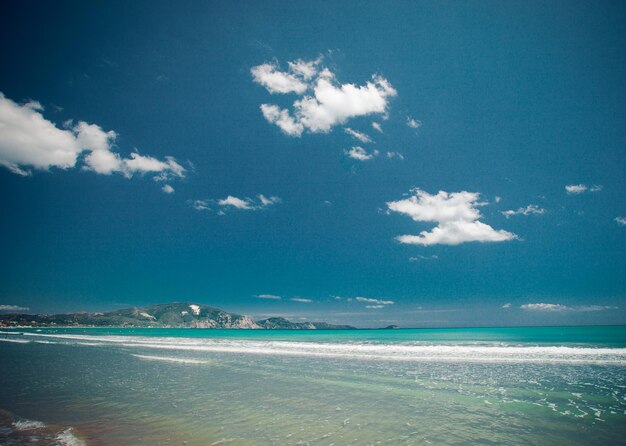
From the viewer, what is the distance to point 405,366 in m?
22.8

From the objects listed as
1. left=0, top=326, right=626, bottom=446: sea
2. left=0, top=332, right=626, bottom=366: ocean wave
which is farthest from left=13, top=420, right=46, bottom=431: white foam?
left=0, top=332, right=626, bottom=366: ocean wave

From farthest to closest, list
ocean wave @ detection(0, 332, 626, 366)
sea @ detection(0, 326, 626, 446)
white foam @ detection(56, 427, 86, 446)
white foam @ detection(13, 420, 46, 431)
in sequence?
ocean wave @ detection(0, 332, 626, 366), white foam @ detection(13, 420, 46, 431), sea @ detection(0, 326, 626, 446), white foam @ detection(56, 427, 86, 446)

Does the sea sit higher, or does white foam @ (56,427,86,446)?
white foam @ (56,427,86,446)

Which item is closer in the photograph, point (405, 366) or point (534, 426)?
point (534, 426)

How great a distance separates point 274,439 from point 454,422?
6065 mm

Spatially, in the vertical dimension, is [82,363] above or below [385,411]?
below

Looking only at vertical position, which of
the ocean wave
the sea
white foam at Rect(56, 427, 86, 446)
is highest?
white foam at Rect(56, 427, 86, 446)

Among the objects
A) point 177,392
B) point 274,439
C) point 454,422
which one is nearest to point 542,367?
point 454,422

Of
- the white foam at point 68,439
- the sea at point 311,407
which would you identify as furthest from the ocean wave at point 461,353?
the white foam at point 68,439

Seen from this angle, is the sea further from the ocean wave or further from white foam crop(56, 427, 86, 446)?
the ocean wave

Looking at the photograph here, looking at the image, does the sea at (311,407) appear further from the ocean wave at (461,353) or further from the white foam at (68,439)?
the ocean wave at (461,353)

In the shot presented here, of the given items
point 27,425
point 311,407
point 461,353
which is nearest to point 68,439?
point 27,425

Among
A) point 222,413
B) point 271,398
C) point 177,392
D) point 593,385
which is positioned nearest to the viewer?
point 222,413

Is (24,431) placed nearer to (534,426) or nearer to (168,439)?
(168,439)
